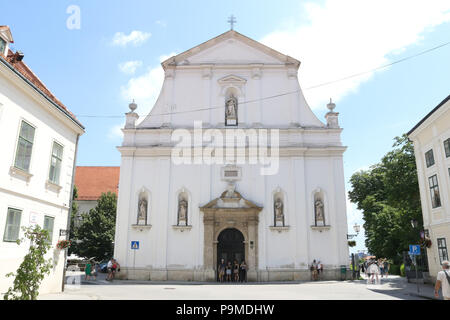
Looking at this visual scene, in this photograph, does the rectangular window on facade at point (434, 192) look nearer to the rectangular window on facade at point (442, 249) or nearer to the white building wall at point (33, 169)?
the rectangular window on facade at point (442, 249)

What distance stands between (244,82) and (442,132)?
43.4 ft

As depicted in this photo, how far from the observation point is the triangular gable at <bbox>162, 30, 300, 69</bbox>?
2716 centimetres

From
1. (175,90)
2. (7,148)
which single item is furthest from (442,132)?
(7,148)

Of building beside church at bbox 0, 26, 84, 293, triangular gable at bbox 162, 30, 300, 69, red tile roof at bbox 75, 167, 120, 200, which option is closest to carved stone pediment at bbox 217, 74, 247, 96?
triangular gable at bbox 162, 30, 300, 69

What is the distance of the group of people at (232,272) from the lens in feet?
74.3

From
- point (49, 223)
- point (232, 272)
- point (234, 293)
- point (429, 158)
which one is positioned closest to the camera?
point (49, 223)

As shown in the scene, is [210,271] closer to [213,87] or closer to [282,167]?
[282,167]

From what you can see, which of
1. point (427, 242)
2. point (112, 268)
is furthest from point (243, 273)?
point (427, 242)

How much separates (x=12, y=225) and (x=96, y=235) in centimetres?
2597

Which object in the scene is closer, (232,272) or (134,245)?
(134,245)

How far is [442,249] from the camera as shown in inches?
737

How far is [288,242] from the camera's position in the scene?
2366 centimetres

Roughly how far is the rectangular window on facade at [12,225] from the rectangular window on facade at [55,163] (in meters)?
2.35

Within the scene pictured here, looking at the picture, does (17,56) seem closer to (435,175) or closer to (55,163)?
(55,163)
